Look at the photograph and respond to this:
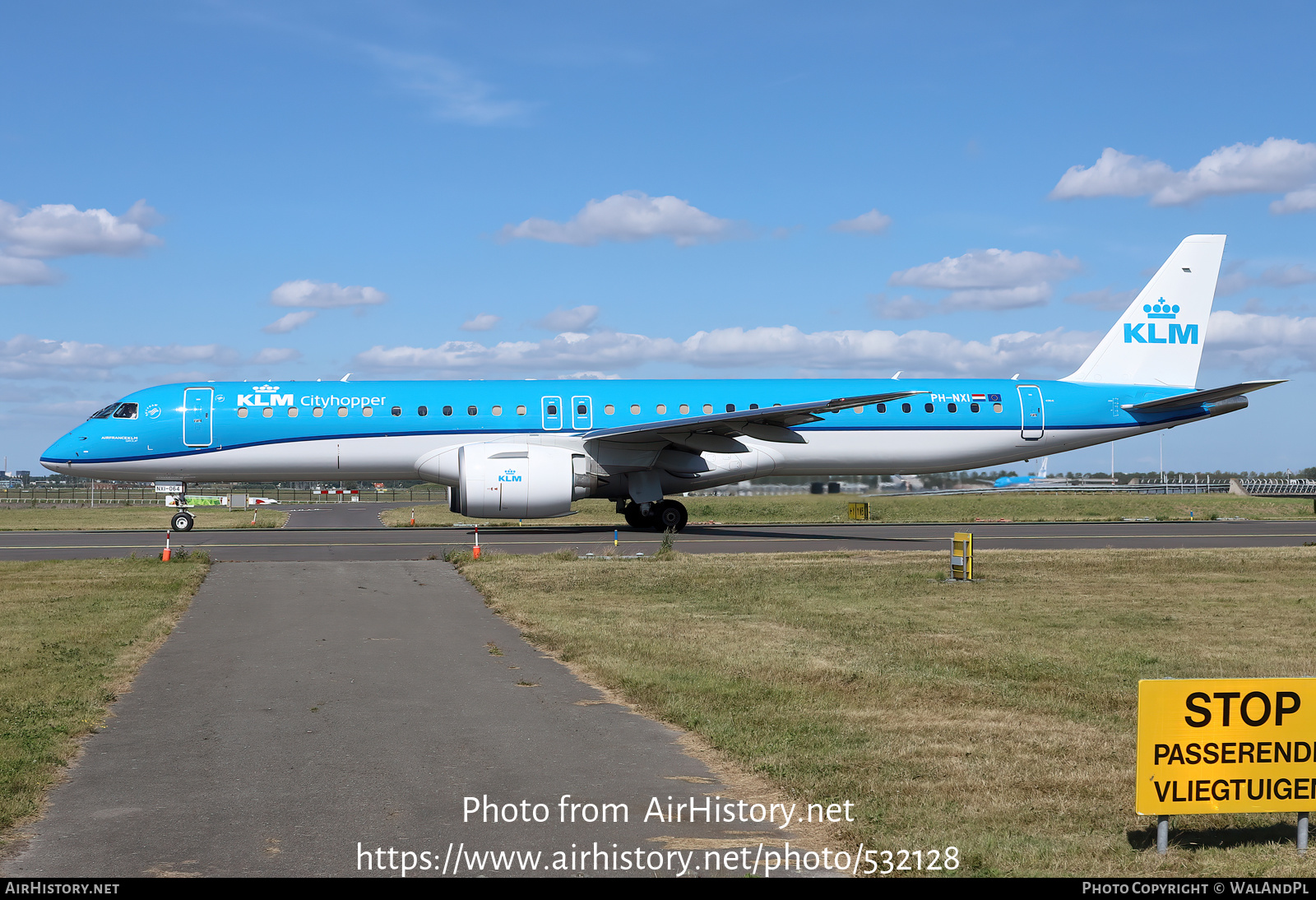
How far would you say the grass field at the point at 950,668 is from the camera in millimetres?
5965

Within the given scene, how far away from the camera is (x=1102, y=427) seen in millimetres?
33094

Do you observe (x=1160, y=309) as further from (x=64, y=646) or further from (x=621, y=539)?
(x=64, y=646)

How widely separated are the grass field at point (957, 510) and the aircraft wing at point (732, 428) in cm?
1053

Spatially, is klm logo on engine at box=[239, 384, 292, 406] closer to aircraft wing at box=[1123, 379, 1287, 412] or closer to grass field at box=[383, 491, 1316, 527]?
grass field at box=[383, 491, 1316, 527]

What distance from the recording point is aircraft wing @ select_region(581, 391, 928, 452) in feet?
89.8

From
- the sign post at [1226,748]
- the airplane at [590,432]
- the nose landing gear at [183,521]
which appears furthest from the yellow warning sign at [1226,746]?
the nose landing gear at [183,521]

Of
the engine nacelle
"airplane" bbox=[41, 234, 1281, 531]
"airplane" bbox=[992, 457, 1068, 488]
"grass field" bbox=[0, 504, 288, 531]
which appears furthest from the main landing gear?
"airplane" bbox=[992, 457, 1068, 488]

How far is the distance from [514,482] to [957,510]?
2431 centimetres

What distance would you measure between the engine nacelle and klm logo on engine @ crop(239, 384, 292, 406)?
5959 mm

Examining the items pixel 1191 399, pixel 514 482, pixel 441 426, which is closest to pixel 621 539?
pixel 514 482
